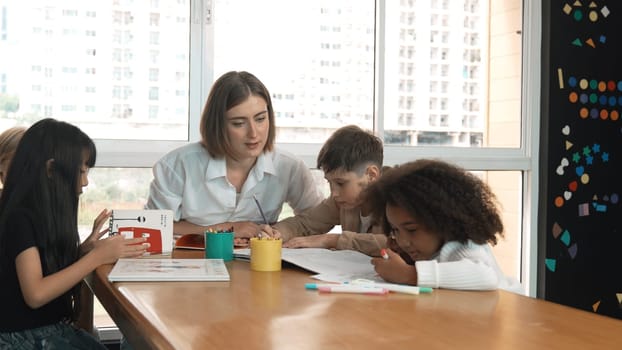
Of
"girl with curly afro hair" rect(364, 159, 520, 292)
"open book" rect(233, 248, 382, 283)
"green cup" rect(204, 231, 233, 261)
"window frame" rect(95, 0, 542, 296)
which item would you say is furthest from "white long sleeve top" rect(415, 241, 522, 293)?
"window frame" rect(95, 0, 542, 296)

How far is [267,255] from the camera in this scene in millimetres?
1679

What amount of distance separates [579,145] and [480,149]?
1.53ft

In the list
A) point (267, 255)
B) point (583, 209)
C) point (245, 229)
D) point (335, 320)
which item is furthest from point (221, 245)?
point (583, 209)

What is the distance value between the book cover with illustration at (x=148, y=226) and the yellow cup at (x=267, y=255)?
0.38 meters

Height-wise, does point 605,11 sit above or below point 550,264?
above

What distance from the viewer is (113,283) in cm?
150

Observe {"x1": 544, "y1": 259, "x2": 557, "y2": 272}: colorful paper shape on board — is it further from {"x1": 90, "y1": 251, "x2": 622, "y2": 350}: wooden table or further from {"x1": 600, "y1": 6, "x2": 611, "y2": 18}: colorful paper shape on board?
{"x1": 90, "y1": 251, "x2": 622, "y2": 350}: wooden table

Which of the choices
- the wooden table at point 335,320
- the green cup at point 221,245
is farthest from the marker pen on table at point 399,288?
the green cup at point 221,245

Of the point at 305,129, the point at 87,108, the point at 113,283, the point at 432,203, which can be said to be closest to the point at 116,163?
the point at 87,108

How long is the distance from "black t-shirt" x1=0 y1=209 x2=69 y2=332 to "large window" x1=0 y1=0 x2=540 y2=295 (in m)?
1.31

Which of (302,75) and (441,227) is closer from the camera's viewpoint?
(441,227)

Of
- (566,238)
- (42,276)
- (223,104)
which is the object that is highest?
(223,104)

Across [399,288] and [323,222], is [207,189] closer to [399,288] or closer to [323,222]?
[323,222]

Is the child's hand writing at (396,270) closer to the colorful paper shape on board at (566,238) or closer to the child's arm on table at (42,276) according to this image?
the child's arm on table at (42,276)
